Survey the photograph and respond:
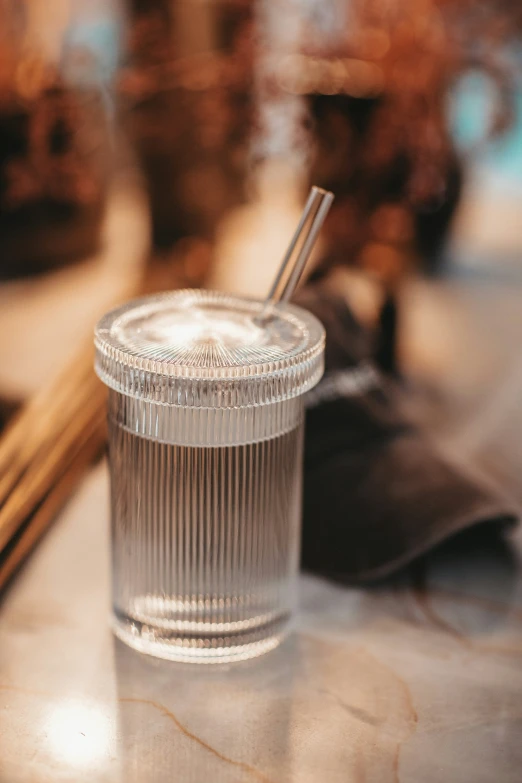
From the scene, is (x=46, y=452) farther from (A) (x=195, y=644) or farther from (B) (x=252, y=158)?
(B) (x=252, y=158)

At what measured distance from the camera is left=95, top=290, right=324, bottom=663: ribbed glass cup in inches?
14.6

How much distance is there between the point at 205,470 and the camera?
1.26 feet

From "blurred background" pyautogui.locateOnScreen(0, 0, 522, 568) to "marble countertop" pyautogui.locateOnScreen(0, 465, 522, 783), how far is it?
13cm

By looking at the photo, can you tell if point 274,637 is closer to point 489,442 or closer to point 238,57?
point 489,442

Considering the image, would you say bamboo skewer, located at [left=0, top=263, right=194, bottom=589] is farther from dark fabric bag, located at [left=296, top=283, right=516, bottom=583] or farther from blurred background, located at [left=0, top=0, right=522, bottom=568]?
dark fabric bag, located at [left=296, top=283, right=516, bottom=583]

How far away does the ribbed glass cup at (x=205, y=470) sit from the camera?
0.37m

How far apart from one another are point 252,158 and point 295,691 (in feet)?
1.53

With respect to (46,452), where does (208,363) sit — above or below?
above

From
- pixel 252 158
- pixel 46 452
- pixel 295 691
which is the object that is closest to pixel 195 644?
pixel 295 691

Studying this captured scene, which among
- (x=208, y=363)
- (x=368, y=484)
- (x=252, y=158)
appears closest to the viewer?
(x=208, y=363)

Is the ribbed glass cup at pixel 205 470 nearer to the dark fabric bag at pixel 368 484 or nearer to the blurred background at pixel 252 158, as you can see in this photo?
the dark fabric bag at pixel 368 484

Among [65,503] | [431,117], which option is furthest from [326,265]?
[65,503]

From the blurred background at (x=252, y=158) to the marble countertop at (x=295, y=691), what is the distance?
135mm

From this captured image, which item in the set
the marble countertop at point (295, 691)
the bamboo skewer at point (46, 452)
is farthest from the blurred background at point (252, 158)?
the marble countertop at point (295, 691)
